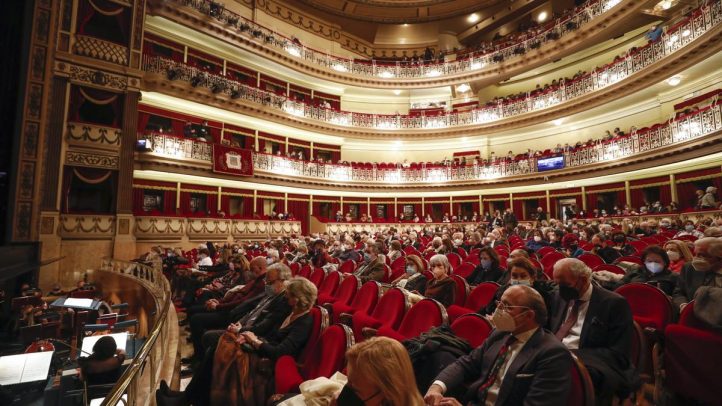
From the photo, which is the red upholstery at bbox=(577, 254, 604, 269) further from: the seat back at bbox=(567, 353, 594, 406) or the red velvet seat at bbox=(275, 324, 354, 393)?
the red velvet seat at bbox=(275, 324, 354, 393)

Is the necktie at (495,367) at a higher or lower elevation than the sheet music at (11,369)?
higher

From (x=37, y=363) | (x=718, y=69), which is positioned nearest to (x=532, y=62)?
(x=718, y=69)

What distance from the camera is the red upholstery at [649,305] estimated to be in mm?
2566

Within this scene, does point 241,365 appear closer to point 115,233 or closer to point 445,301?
point 445,301

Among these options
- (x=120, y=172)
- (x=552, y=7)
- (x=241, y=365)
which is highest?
(x=552, y=7)

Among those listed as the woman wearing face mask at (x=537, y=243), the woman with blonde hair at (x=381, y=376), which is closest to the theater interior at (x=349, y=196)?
the woman with blonde hair at (x=381, y=376)

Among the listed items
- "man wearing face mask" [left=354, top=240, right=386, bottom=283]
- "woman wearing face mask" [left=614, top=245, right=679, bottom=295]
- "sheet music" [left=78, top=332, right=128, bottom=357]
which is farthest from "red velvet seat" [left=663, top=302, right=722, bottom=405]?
"sheet music" [left=78, top=332, right=128, bottom=357]

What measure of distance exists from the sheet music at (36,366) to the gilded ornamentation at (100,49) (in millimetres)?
8813

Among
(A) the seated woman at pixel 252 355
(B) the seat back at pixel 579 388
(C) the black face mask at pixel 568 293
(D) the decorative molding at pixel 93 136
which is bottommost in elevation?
(A) the seated woman at pixel 252 355

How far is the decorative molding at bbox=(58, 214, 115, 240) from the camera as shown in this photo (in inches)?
376

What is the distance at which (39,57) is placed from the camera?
364 inches

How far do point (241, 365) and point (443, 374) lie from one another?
1309 millimetres

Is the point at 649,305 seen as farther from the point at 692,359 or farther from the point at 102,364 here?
the point at 102,364

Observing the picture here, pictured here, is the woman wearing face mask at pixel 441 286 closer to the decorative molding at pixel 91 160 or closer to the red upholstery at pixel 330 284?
the red upholstery at pixel 330 284
